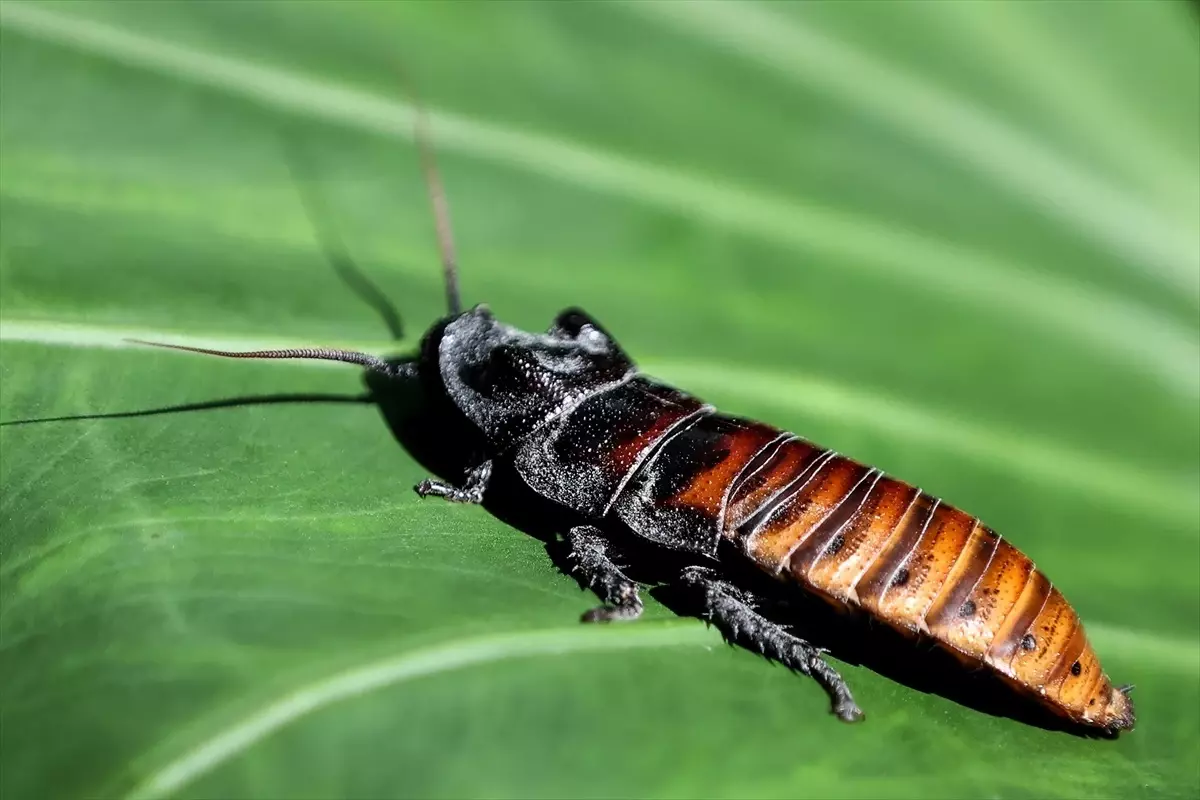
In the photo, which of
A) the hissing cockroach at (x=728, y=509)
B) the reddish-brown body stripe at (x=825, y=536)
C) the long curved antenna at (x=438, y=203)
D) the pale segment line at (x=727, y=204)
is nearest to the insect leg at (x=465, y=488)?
the hissing cockroach at (x=728, y=509)

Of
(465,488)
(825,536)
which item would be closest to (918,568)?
(825,536)

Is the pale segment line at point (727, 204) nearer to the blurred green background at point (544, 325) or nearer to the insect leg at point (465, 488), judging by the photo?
the blurred green background at point (544, 325)

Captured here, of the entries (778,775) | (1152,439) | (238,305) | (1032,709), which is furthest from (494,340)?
(1152,439)

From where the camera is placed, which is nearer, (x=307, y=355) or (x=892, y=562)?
(x=892, y=562)

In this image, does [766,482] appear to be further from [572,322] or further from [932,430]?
[572,322]

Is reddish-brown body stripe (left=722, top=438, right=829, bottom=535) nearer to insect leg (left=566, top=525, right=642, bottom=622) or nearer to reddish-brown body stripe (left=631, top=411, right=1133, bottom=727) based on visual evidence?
reddish-brown body stripe (left=631, top=411, right=1133, bottom=727)

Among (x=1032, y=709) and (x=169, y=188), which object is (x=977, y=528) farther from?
(x=169, y=188)
